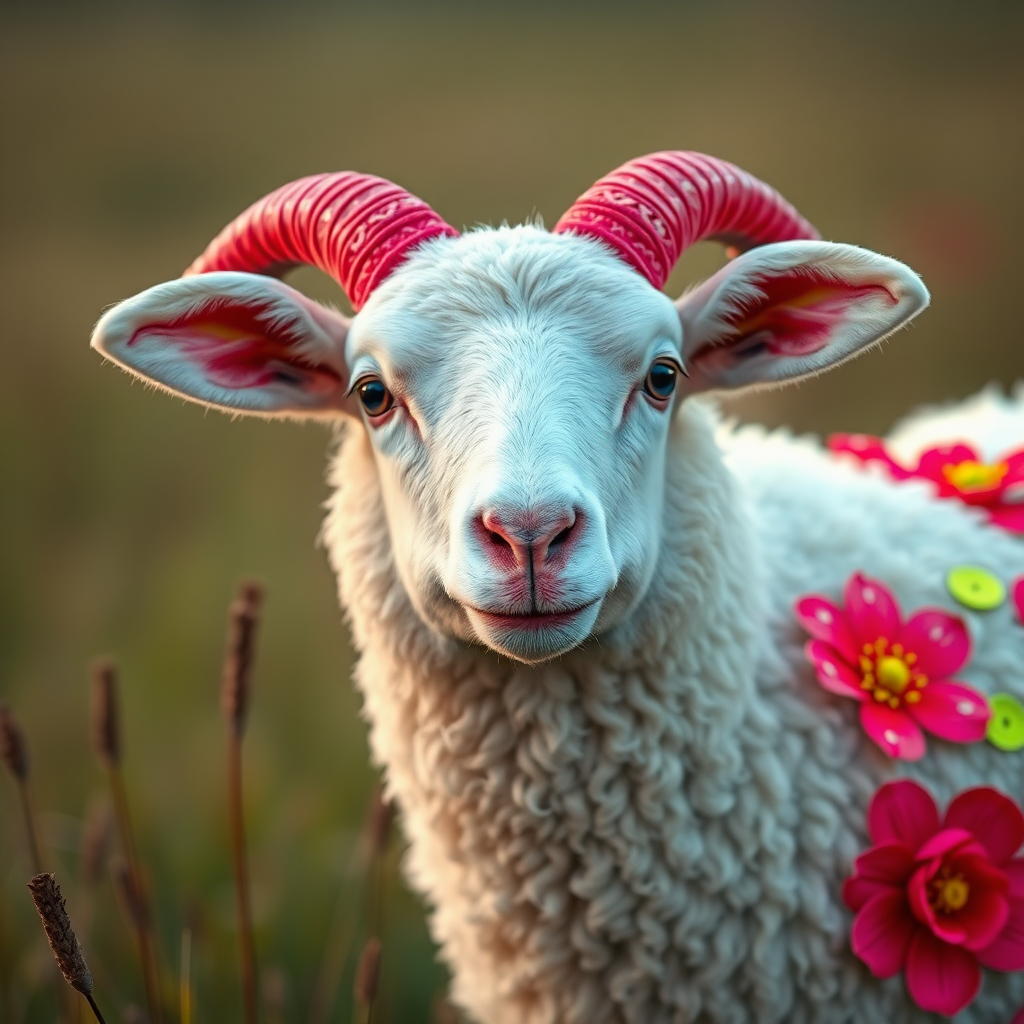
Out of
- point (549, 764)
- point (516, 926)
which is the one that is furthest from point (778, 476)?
point (516, 926)

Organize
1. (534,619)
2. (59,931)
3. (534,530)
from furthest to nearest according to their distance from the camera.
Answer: (534,619), (534,530), (59,931)

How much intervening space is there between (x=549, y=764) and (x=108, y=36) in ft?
24.6

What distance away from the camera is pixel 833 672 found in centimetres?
219

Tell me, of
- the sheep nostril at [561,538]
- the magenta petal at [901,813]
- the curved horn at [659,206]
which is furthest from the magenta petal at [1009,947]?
the curved horn at [659,206]

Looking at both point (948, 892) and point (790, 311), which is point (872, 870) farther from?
point (790, 311)

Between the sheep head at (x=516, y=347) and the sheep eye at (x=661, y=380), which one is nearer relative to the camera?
the sheep head at (x=516, y=347)

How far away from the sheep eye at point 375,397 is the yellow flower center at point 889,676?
109 cm

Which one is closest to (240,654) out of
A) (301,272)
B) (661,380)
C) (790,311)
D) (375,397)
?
(375,397)

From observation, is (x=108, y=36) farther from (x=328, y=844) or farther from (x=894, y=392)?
(x=328, y=844)

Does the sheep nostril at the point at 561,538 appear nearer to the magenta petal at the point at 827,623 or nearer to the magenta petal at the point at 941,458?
the magenta petal at the point at 827,623

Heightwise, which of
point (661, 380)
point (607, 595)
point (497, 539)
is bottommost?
point (607, 595)

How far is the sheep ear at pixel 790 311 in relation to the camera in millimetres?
2004

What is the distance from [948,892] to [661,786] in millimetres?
583

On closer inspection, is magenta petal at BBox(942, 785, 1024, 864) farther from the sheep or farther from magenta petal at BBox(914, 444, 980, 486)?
magenta petal at BBox(914, 444, 980, 486)
